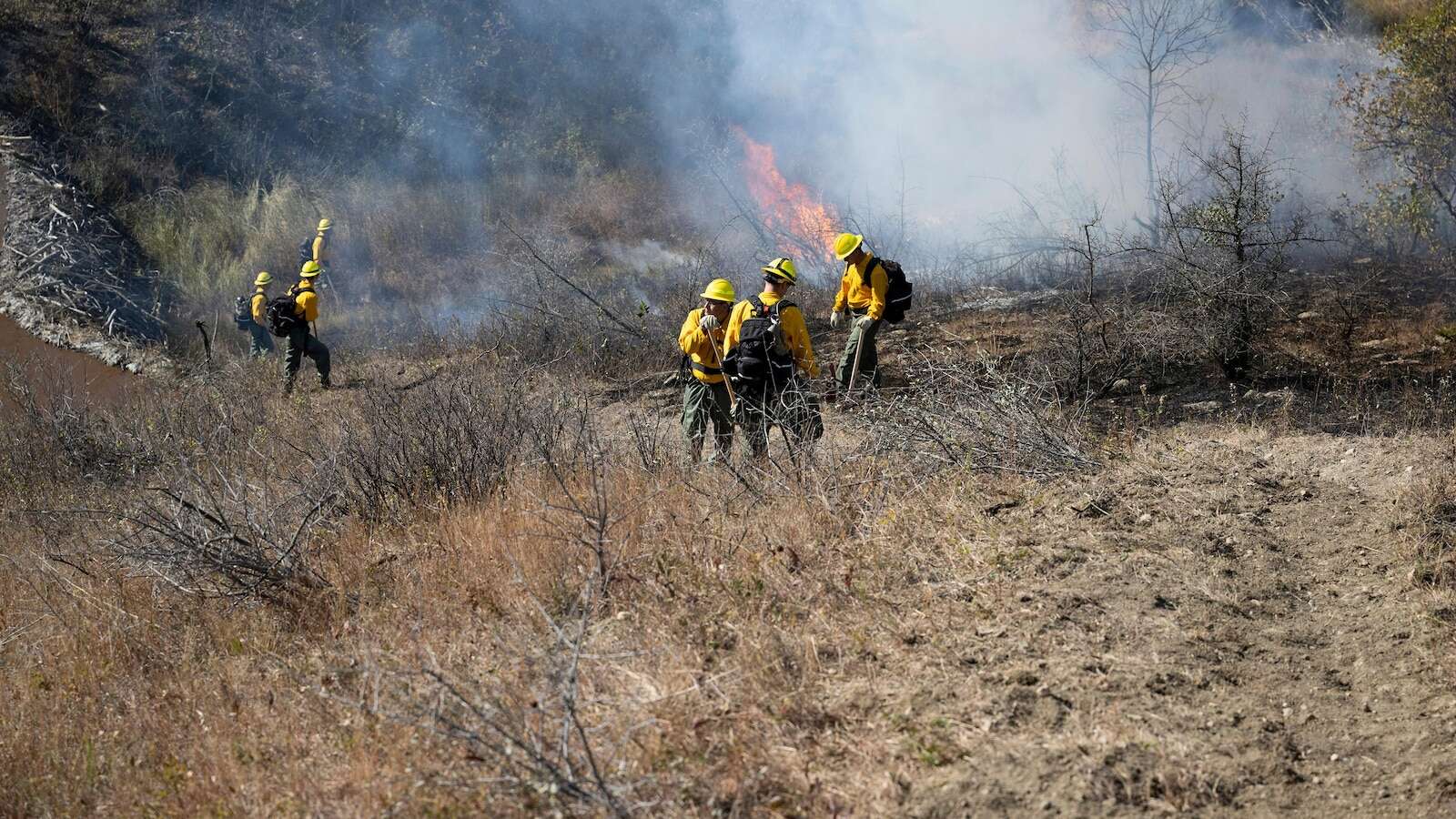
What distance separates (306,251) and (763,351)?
436 inches

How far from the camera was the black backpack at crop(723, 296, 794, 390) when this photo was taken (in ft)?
21.9

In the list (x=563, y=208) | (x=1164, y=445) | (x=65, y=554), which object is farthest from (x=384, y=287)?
(x=1164, y=445)

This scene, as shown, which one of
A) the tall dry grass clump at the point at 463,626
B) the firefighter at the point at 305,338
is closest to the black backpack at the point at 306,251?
the firefighter at the point at 305,338

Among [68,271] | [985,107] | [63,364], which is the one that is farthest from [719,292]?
[985,107]

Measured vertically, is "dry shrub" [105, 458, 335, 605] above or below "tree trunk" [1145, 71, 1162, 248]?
below

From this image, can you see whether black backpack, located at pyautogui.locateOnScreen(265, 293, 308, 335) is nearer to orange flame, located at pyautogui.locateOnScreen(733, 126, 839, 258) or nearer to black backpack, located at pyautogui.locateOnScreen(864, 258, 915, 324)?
black backpack, located at pyautogui.locateOnScreen(864, 258, 915, 324)

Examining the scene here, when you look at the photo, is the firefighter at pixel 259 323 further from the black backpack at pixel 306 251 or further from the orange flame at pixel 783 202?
the orange flame at pixel 783 202

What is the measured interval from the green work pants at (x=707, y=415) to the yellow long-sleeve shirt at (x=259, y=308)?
29.2 ft

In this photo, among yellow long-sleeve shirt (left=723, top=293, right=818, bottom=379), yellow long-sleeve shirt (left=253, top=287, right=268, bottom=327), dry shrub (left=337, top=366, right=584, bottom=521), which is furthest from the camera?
yellow long-sleeve shirt (left=253, top=287, right=268, bottom=327)

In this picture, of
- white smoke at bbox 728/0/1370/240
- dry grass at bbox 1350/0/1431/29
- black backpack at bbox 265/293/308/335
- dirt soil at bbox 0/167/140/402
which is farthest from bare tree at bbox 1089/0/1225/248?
dirt soil at bbox 0/167/140/402

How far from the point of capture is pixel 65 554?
680 centimetres

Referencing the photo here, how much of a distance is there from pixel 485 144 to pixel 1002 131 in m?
9.14

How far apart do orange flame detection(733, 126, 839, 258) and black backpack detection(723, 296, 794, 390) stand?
29.8 ft

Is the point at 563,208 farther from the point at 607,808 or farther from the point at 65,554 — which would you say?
the point at 607,808
